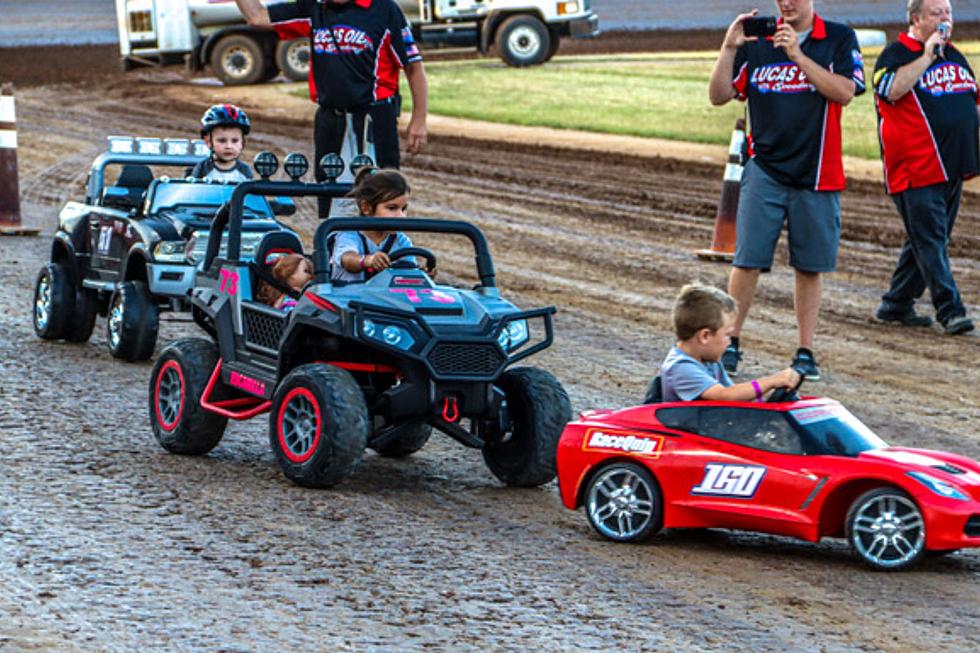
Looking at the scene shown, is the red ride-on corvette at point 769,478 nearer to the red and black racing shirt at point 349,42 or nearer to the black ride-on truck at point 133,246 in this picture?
the black ride-on truck at point 133,246

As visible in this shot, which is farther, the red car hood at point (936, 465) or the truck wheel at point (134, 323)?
the truck wheel at point (134, 323)

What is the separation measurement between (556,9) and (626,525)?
86.7 ft

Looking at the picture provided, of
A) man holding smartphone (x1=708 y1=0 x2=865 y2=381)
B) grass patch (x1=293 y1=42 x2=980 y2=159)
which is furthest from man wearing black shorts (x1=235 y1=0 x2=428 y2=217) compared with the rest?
grass patch (x1=293 y1=42 x2=980 y2=159)

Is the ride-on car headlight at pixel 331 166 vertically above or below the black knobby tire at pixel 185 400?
above

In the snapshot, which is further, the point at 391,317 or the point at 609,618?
the point at 391,317

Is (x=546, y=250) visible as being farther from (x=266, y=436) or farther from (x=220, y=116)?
(x=266, y=436)

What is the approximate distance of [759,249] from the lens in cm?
958

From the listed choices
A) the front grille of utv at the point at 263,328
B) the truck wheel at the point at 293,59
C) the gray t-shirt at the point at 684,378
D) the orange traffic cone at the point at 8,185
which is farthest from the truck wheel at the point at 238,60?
the gray t-shirt at the point at 684,378

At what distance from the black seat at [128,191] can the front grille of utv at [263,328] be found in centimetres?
305

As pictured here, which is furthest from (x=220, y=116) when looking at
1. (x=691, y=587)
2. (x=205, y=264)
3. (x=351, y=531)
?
(x=691, y=587)

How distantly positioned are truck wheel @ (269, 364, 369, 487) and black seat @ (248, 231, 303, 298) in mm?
705

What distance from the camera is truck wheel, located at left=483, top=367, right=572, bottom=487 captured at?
7.08 meters

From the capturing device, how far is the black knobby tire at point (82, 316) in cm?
1032

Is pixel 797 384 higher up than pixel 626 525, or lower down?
higher up
